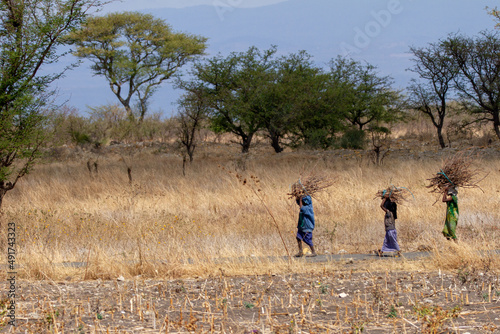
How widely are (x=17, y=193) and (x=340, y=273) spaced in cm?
1159

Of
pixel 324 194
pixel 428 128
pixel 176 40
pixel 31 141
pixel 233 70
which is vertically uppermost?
pixel 176 40

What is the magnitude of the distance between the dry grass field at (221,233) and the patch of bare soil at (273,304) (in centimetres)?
4

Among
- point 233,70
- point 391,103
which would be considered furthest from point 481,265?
point 391,103

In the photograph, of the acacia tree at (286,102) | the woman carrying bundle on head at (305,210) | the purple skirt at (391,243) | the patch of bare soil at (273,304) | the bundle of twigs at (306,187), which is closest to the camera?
the patch of bare soil at (273,304)

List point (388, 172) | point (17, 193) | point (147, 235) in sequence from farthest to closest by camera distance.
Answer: point (388, 172) → point (17, 193) → point (147, 235)

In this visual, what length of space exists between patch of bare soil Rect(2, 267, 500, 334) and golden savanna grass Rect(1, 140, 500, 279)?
0.59 metres

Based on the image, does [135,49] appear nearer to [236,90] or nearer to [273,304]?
[236,90]

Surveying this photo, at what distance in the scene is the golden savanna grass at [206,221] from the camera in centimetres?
731

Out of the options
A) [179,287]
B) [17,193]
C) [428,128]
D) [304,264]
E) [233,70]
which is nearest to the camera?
[179,287]

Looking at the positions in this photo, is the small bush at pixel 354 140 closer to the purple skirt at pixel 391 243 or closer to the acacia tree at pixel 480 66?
the acacia tree at pixel 480 66

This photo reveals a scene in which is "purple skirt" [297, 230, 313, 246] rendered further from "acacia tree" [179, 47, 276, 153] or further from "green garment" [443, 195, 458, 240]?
"acacia tree" [179, 47, 276, 153]

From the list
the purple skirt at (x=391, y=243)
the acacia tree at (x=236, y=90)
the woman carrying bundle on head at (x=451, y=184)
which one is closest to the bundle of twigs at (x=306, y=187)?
the purple skirt at (x=391, y=243)

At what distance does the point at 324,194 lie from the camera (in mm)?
13117

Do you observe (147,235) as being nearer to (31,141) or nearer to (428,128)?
(31,141)
